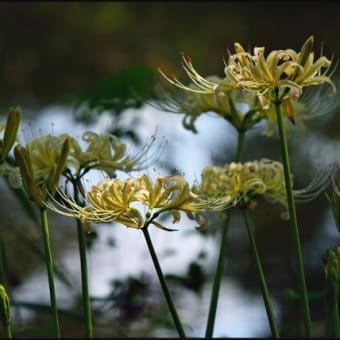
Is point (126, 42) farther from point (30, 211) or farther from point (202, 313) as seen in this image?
point (30, 211)

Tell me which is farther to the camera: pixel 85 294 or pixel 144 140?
pixel 144 140

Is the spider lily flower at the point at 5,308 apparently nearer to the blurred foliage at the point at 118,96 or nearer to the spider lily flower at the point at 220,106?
the spider lily flower at the point at 220,106

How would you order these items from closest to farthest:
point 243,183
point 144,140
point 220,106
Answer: point 243,183 → point 220,106 → point 144,140

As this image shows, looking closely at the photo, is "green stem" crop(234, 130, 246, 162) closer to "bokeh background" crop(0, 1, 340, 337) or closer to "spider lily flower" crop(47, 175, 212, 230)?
"bokeh background" crop(0, 1, 340, 337)

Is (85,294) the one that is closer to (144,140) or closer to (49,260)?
(49,260)

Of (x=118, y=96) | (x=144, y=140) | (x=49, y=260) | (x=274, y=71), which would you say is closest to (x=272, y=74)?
(x=274, y=71)

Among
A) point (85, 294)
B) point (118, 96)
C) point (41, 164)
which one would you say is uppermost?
point (118, 96)
